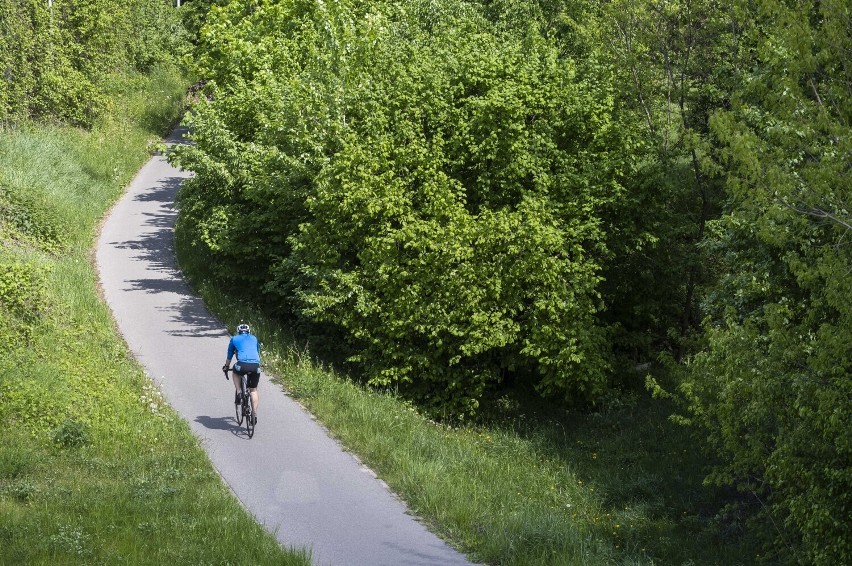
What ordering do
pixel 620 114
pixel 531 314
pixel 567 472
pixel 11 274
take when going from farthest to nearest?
pixel 620 114 < pixel 531 314 < pixel 11 274 < pixel 567 472

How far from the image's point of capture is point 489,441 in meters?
18.8

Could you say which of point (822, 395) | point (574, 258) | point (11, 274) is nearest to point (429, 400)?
point (574, 258)

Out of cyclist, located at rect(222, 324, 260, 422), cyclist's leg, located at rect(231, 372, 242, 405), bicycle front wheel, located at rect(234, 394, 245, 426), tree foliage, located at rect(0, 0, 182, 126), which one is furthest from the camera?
tree foliage, located at rect(0, 0, 182, 126)

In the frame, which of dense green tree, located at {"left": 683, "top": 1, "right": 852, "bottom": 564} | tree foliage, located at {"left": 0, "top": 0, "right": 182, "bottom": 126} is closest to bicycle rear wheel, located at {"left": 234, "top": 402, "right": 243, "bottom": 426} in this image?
dense green tree, located at {"left": 683, "top": 1, "right": 852, "bottom": 564}

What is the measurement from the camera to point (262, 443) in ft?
50.2

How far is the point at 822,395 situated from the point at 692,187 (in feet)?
39.9

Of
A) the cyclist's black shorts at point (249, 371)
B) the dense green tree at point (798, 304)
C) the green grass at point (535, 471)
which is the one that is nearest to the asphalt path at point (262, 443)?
the green grass at point (535, 471)

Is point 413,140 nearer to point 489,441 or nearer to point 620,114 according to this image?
point 620,114

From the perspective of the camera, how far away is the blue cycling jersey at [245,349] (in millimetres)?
15703

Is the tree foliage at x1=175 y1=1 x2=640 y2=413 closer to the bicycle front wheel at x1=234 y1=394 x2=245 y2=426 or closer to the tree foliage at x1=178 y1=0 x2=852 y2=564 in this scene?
the tree foliage at x1=178 y1=0 x2=852 y2=564

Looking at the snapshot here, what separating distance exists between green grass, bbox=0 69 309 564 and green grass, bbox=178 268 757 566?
232 centimetres

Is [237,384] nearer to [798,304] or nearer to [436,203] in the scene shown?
[436,203]

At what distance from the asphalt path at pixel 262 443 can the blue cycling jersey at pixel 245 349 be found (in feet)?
3.72

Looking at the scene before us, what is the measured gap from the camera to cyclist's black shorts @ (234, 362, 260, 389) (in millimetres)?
15641
